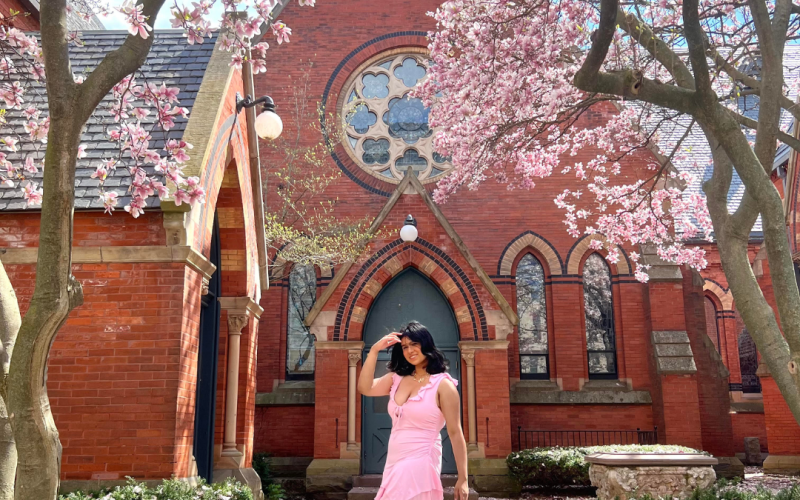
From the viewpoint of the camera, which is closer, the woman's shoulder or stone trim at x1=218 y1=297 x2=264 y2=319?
the woman's shoulder

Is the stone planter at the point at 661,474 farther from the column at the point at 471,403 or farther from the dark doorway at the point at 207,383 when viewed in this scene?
the dark doorway at the point at 207,383

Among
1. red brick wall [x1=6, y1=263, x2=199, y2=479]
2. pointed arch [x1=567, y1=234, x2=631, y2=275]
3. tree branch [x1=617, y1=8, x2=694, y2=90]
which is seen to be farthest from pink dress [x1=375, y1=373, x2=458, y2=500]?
pointed arch [x1=567, y1=234, x2=631, y2=275]

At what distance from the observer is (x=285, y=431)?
1578 cm

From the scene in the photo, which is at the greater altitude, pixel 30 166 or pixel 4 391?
pixel 30 166

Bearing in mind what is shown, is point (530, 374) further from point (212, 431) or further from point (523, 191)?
point (212, 431)

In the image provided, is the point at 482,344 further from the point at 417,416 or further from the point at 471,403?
the point at 417,416

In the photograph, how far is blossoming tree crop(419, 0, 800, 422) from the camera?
6062mm

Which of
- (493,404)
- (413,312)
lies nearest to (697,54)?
(493,404)

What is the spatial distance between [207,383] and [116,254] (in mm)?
3283

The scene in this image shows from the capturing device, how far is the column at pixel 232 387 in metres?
10.1

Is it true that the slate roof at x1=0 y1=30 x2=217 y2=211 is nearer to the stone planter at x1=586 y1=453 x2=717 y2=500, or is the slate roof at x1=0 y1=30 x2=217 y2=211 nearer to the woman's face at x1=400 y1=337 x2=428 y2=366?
the woman's face at x1=400 y1=337 x2=428 y2=366

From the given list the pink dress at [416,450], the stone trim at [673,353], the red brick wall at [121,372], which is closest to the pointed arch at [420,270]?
the stone trim at [673,353]

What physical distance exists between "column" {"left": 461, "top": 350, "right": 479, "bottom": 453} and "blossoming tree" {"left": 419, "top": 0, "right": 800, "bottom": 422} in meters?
3.33

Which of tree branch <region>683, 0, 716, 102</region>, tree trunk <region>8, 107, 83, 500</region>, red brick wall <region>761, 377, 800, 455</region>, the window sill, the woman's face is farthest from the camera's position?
red brick wall <region>761, 377, 800, 455</region>
